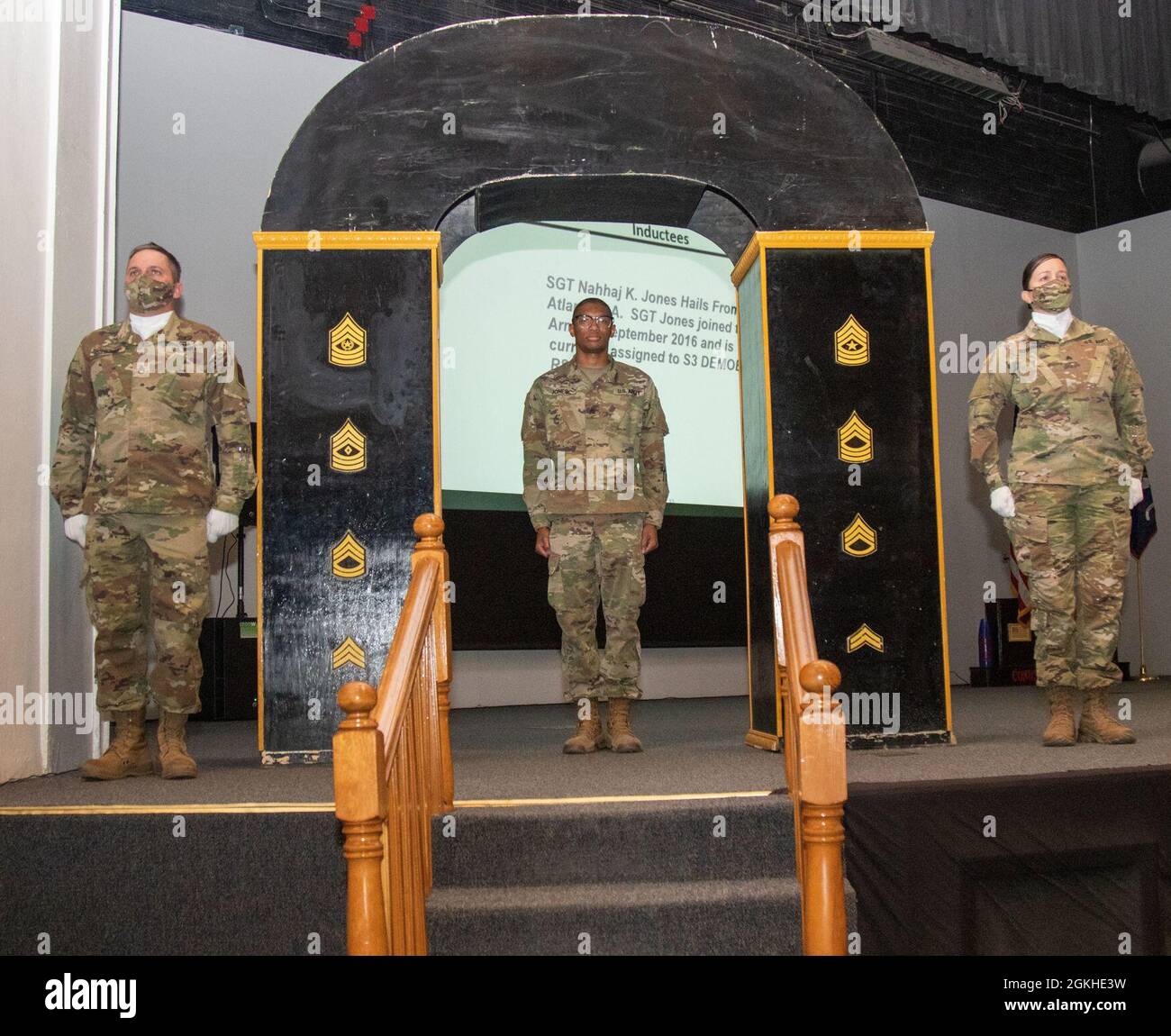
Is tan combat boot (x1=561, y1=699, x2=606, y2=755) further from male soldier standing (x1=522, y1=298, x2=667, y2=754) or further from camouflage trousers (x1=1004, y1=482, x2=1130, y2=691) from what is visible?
camouflage trousers (x1=1004, y1=482, x2=1130, y2=691)

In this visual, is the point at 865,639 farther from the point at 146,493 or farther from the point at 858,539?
the point at 146,493

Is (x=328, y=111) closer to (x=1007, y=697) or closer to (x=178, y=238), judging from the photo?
(x=178, y=238)

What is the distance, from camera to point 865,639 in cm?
496

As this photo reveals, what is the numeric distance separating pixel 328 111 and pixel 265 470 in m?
1.44

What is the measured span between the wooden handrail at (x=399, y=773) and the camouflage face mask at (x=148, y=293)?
4.36ft

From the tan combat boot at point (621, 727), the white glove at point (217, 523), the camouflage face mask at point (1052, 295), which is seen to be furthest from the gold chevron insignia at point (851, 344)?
the white glove at point (217, 523)

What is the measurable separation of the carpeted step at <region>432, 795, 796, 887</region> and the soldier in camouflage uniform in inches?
62.6

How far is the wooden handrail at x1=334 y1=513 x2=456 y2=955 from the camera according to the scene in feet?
8.97


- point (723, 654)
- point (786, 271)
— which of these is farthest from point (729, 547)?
point (786, 271)

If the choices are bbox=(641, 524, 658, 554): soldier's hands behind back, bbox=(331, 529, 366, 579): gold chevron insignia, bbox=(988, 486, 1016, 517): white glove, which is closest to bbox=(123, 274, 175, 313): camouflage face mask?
bbox=(331, 529, 366, 579): gold chevron insignia

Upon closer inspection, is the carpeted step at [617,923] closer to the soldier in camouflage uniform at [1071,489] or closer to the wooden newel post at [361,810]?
the wooden newel post at [361,810]

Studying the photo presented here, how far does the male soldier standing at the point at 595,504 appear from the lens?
4.95 m

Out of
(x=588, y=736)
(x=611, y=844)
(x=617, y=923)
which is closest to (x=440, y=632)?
(x=611, y=844)

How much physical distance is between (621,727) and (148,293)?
93.3 inches
